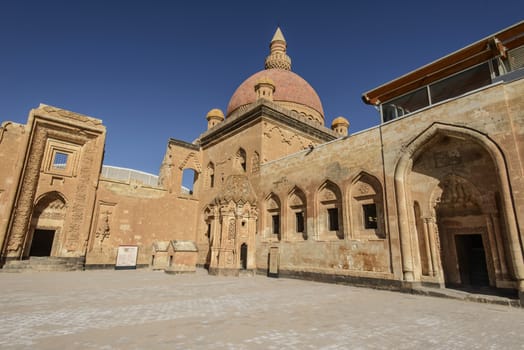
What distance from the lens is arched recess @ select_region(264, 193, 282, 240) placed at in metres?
15.6

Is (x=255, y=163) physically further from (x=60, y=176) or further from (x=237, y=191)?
(x=60, y=176)

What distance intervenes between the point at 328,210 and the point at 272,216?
3.73m

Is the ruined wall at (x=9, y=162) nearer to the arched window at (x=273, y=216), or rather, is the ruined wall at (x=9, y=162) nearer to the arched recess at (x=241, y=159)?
the arched recess at (x=241, y=159)

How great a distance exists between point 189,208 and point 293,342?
17596 mm

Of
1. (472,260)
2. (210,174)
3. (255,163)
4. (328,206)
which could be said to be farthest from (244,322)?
(210,174)

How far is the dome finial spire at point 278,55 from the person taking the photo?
27.3m

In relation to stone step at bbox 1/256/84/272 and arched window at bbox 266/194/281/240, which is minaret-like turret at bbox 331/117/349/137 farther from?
stone step at bbox 1/256/84/272

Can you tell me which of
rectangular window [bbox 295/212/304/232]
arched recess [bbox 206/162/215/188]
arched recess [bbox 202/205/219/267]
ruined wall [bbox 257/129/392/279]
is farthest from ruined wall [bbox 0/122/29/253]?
rectangular window [bbox 295/212/304/232]

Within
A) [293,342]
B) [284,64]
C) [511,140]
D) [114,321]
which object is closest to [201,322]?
[114,321]

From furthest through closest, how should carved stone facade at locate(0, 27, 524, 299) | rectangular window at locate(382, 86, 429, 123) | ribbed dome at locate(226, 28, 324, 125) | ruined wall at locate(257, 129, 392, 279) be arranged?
ribbed dome at locate(226, 28, 324, 125), rectangular window at locate(382, 86, 429, 123), ruined wall at locate(257, 129, 392, 279), carved stone facade at locate(0, 27, 524, 299)

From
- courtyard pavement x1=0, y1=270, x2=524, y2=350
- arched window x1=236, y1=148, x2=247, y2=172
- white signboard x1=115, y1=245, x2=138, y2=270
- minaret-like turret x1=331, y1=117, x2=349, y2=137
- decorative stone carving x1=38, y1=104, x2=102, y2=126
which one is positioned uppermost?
minaret-like turret x1=331, y1=117, x2=349, y2=137

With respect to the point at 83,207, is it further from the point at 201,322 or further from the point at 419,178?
the point at 419,178

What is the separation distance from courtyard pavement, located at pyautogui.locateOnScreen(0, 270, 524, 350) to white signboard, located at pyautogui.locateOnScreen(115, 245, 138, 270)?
31.6 feet

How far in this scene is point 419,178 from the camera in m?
10.8
